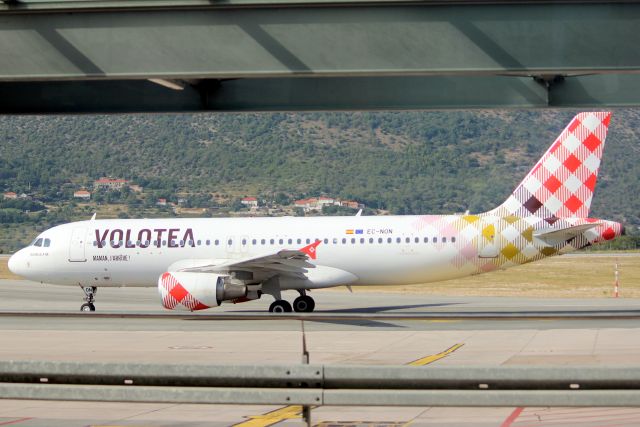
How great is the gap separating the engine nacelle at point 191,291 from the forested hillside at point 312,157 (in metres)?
123

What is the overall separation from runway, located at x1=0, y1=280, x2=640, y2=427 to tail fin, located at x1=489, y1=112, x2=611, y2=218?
9.93ft

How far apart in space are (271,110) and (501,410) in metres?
4.35

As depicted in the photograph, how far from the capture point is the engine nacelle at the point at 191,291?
2678 centimetres

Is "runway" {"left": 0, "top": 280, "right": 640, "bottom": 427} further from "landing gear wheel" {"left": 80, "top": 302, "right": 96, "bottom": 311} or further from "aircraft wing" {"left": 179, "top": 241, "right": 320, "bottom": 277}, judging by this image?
"aircraft wing" {"left": 179, "top": 241, "right": 320, "bottom": 277}

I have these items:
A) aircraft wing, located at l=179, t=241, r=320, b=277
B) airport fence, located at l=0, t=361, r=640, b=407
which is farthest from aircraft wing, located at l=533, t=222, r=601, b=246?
A: airport fence, located at l=0, t=361, r=640, b=407

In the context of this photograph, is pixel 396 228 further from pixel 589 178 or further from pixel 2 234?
pixel 2 234

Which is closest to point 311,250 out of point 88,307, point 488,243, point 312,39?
point 488,243

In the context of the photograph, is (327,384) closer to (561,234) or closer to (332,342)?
(332,342)

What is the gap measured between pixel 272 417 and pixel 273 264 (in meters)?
17.0

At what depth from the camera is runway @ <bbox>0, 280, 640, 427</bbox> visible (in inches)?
435

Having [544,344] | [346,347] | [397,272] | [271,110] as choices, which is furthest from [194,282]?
[271,110]

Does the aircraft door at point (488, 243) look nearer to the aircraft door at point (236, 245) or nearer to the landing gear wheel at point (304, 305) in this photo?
the landing gear wheel at point (304, 305)

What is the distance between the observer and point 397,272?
2972cm

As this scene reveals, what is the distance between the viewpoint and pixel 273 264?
28000 mm
